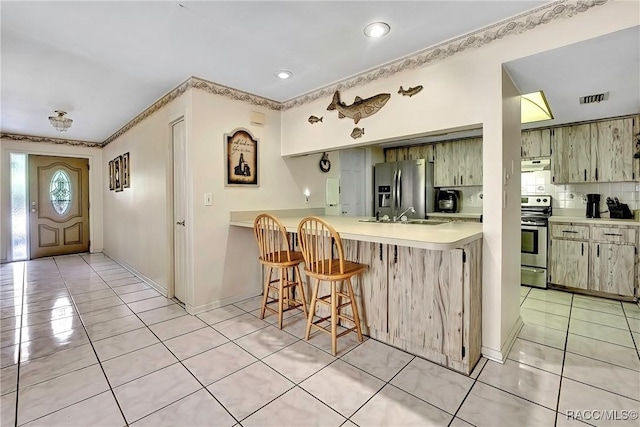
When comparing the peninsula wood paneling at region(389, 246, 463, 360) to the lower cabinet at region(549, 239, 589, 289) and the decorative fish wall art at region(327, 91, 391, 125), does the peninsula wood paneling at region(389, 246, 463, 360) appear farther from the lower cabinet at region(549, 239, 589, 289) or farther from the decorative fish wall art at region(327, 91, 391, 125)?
the lower cabinet at region(549, 239, 589, 289)

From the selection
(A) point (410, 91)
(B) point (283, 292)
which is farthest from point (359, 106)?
(B) point (283, 292)

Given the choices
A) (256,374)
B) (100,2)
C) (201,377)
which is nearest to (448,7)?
(100,2)

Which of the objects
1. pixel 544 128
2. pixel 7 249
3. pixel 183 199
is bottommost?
pixel 7 249

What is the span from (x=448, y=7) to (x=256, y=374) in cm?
262

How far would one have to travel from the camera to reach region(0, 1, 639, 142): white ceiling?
192 cm

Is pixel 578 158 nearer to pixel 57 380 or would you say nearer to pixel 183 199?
pixel 183 199

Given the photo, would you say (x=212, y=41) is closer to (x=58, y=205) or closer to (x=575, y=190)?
(x=575, y=190)

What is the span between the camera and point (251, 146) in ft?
11.5

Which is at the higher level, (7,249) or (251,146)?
(251,146)

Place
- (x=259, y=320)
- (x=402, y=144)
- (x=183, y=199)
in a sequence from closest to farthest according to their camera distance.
Answer: (x=259, y=320) < (x=183, y=199) < (x=402, y=144)

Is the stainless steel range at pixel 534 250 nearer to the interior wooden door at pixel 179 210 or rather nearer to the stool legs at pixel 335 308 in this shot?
the stool legs at pixel 335 308

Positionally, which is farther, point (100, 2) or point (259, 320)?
point (259, 320)

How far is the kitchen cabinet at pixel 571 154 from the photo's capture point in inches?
150

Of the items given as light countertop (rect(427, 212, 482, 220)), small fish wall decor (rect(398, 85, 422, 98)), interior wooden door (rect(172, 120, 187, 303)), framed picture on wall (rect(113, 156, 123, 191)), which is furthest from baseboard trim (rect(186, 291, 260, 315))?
framed picture on wall (rect(113, 156, 123, 191))
